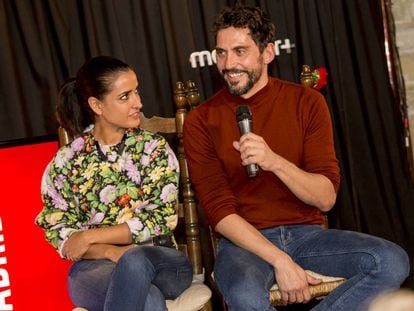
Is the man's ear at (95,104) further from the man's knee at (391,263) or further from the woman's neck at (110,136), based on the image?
the man's knee at (391,263)

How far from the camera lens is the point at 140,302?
1.86m

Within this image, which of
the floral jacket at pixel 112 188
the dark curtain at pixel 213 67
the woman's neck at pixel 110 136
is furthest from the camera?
the dark curtain at pixel 213 67

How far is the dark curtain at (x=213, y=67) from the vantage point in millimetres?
2902

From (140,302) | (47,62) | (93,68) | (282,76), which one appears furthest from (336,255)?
(47,62)

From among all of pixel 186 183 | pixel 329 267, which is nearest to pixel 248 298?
pixel 329 267

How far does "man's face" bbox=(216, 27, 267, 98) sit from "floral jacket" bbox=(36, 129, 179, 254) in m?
0.33

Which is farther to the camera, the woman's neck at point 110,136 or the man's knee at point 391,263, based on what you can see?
the woman's neck at point 110,136

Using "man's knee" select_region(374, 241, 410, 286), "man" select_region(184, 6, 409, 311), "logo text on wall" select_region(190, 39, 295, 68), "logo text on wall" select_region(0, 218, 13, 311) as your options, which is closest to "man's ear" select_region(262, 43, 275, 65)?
"man" select_region(184, 6, 409, 311)

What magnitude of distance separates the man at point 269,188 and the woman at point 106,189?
15cm

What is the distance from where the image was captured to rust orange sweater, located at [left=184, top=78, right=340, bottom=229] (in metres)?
2.17

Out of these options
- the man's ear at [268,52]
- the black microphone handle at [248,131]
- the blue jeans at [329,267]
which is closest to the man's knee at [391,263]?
the blue jeans at [329,267]

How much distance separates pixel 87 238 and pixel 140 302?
0.35 meters

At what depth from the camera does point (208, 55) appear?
3.08m

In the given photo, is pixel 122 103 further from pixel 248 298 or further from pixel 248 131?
pixel 248 298
